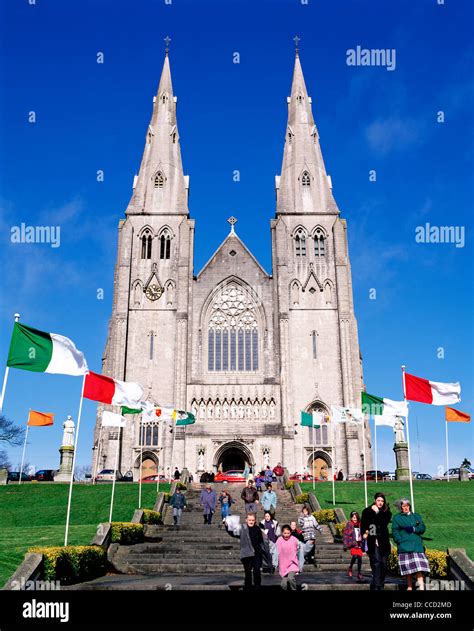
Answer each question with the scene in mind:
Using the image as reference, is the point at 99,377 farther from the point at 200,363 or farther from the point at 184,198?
the point at 184,198

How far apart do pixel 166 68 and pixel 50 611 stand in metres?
58.9

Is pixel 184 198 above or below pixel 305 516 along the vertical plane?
above

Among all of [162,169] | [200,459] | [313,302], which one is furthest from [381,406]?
[162,169]

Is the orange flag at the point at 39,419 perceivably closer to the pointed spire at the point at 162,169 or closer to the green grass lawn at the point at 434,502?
the green grass lawn at the point at 434,502

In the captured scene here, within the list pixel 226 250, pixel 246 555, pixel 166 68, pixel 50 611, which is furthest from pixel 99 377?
pixel 166 68

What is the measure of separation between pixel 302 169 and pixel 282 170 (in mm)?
1871

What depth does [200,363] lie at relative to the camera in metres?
48.3

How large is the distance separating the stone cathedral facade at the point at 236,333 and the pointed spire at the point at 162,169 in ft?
0.41

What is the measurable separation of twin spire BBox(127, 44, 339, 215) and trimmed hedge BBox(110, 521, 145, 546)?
36481 millimetres

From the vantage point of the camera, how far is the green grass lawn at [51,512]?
18005 mm

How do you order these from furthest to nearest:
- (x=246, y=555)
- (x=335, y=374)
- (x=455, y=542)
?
(x=335, y=374) → (x=455, y=542) → (x=246, y=555)

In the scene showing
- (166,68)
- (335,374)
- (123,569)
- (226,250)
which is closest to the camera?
(123,569)

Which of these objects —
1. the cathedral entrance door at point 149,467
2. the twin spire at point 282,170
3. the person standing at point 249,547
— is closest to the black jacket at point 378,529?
the person standing at point 249,547

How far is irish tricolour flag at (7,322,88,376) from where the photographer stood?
15.9 metres
